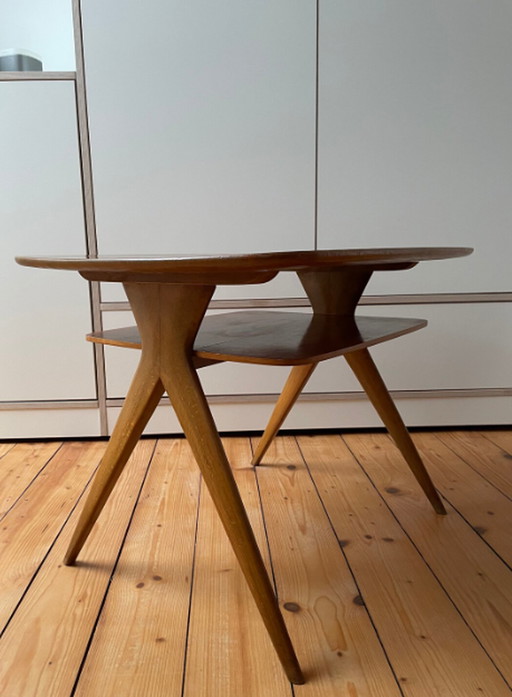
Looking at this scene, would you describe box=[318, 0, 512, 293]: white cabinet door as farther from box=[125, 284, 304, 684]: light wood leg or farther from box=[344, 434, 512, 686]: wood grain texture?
box=[125, 284, 304, 684]: light wood leg

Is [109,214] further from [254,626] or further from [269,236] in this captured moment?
[254,626]

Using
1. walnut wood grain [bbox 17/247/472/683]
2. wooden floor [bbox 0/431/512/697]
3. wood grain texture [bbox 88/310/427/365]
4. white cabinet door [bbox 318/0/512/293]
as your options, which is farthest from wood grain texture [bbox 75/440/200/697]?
white cabinet door [bbox 318/0/512/293]

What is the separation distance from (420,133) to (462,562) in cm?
126

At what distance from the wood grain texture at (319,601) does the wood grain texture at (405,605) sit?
0.02m

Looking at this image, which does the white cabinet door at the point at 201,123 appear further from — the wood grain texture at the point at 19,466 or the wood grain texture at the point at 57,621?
the wood grain texture at the point at 57,621

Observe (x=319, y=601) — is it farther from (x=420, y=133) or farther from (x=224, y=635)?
(x=420, y=133)

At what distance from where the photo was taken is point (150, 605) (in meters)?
1.08

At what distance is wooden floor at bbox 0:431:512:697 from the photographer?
0.91 metres

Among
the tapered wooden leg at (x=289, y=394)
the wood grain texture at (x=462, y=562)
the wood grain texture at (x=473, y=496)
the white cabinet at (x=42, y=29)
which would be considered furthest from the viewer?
the white cabinet at (x=42, y=29)

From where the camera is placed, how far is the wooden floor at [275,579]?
35.9 inches

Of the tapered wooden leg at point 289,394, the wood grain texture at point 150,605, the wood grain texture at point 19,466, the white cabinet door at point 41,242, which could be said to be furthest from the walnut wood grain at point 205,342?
the white cabinet door at point 41,242

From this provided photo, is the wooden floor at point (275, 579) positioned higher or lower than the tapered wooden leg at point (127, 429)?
lower

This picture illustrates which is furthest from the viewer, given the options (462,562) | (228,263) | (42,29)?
(42,29)

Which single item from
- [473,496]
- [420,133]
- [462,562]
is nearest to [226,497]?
[462,562]
